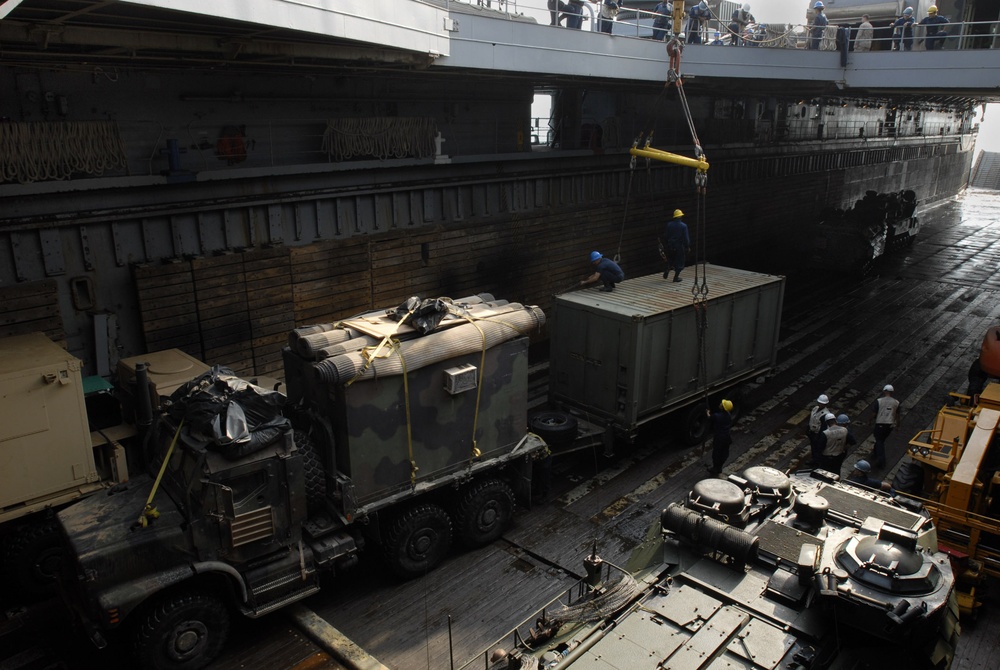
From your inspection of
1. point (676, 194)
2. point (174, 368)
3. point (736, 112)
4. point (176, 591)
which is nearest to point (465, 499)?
point (176, 591)

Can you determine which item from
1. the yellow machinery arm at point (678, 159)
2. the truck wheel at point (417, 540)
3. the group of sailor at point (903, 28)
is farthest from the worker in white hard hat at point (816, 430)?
the group of sailor at point (903, 28)

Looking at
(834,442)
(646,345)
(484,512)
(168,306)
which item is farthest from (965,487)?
(168,306)

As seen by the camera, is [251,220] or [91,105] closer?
[91,105]

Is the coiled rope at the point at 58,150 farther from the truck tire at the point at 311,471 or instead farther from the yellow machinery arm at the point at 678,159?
the yellow machinery arm at the point at 678,159

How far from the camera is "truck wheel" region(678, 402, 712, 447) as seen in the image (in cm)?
1335

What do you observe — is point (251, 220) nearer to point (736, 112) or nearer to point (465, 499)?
point (465, 499)

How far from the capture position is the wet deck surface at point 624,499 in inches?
327

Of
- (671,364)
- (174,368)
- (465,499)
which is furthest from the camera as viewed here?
(671,364)

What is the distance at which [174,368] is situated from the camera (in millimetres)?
10633

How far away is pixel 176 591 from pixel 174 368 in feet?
13.1

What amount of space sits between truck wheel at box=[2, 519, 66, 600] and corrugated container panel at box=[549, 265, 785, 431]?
799 centimetres

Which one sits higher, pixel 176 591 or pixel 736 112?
pixel 736 112

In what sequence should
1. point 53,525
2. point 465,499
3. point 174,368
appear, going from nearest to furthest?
point 53,525 < point 465,499 < point 174,368

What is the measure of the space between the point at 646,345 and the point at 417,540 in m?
5.03
